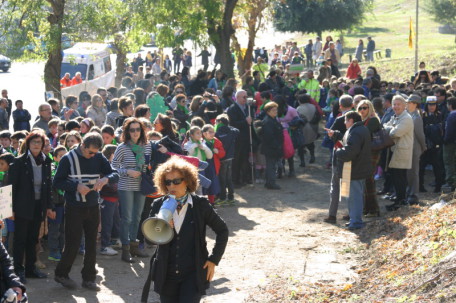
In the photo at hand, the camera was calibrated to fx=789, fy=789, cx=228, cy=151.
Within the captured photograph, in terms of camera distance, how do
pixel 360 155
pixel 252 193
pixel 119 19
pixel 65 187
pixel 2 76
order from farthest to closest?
1. pixel 2 76
2. pixel 119 19
3. pixel 252 193
4. pixel 360 155
5. pixel 65 187

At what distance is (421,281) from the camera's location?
27.4 feet

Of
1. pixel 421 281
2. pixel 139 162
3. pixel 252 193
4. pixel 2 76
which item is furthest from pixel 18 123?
pixel 2 76

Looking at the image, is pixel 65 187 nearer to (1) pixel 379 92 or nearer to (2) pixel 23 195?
(2) pixel 23 195

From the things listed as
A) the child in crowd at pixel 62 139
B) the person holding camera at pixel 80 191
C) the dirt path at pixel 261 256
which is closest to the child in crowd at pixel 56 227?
the dirt path at pixel 261 256

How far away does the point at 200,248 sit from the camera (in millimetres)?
6656

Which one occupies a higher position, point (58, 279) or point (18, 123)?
point (18, 123)

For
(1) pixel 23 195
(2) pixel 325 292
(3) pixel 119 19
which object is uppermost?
(3) pixel 119 19

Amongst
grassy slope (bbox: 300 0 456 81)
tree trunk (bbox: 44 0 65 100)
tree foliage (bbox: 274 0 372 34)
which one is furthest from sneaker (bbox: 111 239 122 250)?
tree foliage (bbox: 274 0 372 34)

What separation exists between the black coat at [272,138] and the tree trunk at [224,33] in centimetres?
993

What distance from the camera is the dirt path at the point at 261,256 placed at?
31.8 feet

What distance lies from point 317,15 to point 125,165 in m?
37.8

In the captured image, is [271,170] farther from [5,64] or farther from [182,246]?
A: [5,64]

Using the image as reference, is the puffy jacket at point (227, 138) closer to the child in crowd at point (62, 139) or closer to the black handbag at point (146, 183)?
the child in crowd at point (62, 139)

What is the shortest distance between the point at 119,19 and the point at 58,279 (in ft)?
50.3
